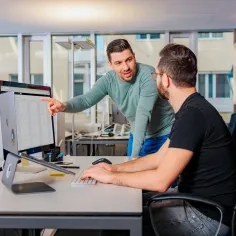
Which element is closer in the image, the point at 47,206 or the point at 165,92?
the point at 47,206

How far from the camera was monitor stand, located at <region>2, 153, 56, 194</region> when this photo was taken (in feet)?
4.64

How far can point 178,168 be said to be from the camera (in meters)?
1.36

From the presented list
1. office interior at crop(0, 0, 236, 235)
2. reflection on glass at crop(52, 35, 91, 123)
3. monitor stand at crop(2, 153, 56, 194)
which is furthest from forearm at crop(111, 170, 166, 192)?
reflection on glass at crop(52, 35, 91, 123)

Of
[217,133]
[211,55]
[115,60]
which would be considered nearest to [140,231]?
[217,133]

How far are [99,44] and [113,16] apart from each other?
146cm

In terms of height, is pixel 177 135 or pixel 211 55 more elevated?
pixel 211 55

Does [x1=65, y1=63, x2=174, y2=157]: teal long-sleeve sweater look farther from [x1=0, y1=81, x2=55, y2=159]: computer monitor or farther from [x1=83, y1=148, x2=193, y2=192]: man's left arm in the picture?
[x1=83, y1=148, x2=193, y2=192]: man's left arm

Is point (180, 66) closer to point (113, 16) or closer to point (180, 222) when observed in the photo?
point (180, 222)

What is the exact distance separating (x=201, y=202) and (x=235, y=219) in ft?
0.50

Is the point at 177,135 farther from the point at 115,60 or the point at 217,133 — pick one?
the point at 115,60

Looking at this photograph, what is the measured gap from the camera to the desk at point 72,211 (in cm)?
115

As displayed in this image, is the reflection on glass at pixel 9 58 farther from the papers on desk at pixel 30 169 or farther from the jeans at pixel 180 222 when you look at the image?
the jeans at pixel 180 222

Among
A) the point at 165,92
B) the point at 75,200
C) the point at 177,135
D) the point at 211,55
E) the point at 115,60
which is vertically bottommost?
the point at 75,200

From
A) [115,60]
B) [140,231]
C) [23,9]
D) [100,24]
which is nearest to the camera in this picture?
[140,231]
